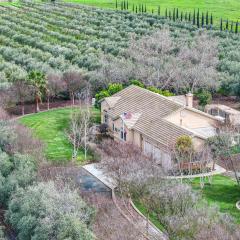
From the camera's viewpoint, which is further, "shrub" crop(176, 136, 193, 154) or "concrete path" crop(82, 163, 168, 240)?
"shrub" crop(176, 136, 193, 154)

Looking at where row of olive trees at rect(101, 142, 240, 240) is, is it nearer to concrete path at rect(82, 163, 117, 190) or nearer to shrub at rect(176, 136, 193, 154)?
concrete path at rect(82, 163, 117, 190)

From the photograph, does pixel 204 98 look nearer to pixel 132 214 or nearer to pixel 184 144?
pixel 184 144

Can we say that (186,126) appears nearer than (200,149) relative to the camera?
No

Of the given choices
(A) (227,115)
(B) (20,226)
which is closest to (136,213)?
(B) (20,226)

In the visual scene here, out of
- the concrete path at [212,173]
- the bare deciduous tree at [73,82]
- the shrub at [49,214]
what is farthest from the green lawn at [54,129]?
the shrub at [49,214]

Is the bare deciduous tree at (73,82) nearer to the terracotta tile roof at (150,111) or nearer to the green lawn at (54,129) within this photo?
the green lawn at (54,129)

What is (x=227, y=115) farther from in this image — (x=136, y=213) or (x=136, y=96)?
(x=136, y=213)

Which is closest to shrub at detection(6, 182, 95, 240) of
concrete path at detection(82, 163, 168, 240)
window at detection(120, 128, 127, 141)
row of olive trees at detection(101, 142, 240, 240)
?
concrete path at detection(82, 163, 168, 240)
